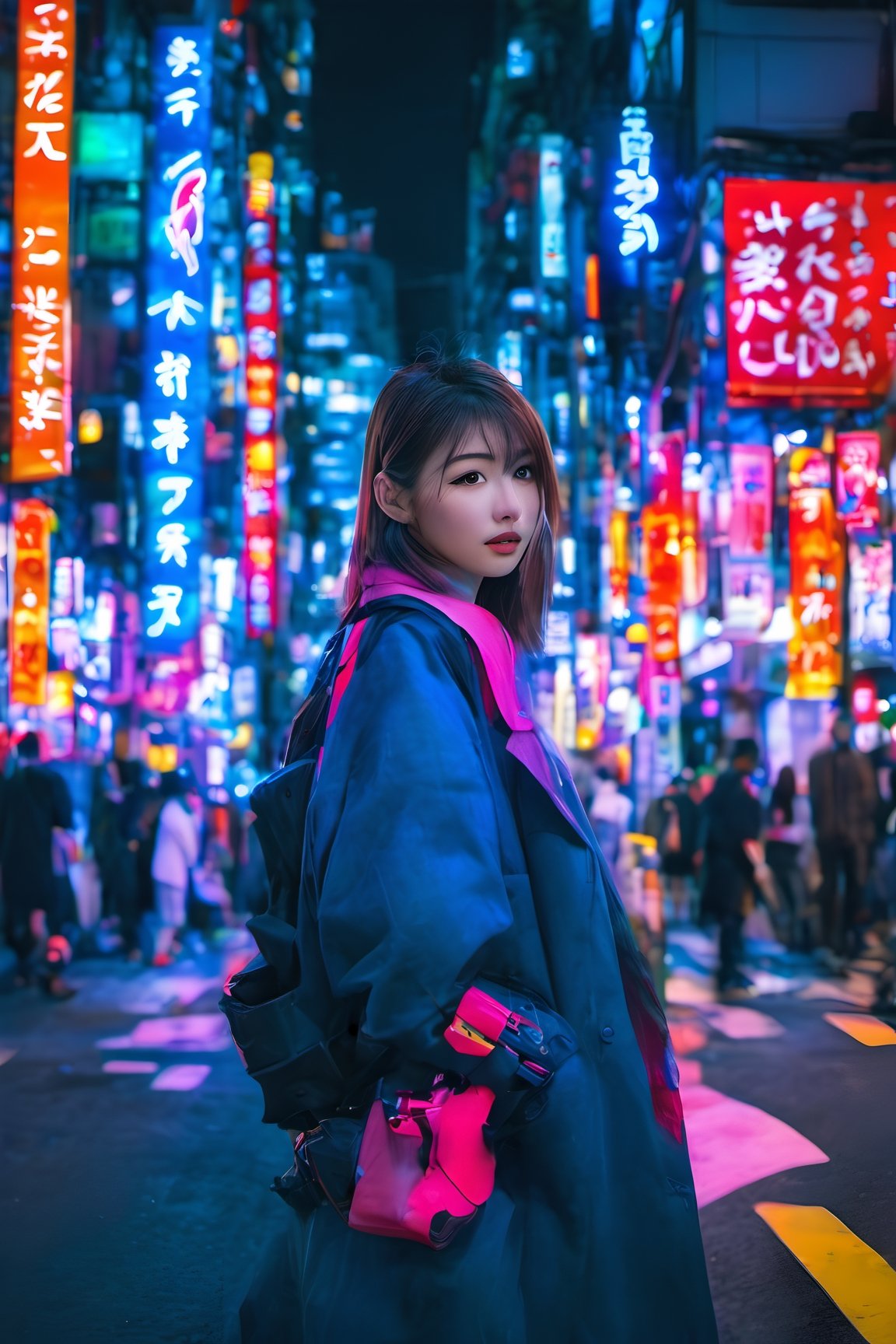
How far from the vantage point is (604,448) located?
2491cm

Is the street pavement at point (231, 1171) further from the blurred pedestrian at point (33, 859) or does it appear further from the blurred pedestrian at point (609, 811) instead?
the blurred pedestrian at point (609, 811)

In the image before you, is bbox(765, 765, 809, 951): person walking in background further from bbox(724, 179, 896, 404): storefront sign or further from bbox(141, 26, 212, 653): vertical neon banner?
bbox(141, 26, 212, 653): vertical neon banner

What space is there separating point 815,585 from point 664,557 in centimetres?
386

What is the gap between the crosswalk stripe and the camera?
3262 mm

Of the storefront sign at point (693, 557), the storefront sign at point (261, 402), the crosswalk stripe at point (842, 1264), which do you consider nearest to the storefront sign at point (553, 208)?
the storefront sign at point (261, 402)

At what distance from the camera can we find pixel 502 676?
1798 mm

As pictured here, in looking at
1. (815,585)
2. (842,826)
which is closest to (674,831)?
(815,585)

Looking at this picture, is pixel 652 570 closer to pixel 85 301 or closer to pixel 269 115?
pixel 85 301

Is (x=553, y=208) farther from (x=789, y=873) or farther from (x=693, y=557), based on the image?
(x=789, y=873)

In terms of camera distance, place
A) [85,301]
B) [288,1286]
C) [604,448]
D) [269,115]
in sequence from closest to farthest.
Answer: [288,1286] < [85,301] < [604,448] < [269,115]

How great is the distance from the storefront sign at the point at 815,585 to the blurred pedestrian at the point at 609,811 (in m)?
2.51

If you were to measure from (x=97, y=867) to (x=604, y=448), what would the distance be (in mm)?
16305

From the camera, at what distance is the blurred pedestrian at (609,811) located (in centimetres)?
878

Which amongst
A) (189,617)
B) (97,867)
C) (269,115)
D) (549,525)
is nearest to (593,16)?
(269,115)
